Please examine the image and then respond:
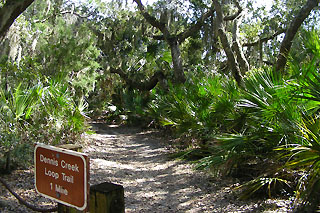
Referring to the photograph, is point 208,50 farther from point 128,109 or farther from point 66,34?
point 66,34

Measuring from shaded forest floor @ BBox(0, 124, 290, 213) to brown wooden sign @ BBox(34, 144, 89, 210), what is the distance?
8.06 feet

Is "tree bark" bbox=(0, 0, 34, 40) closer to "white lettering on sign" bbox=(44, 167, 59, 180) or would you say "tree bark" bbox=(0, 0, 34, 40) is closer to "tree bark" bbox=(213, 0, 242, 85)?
"white lettering on sign" bbox=(44, 167, 59, 180)

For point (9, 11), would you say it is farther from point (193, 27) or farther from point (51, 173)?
point (193, 27)

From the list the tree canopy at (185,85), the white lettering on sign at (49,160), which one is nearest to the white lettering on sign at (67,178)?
the white lettering on sign at (49,160)

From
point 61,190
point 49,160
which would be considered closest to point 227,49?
point 49,160

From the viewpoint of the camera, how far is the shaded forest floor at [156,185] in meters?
4.88

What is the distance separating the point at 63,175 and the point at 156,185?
452cm

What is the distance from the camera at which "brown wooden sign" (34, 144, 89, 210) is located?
2.19 meters

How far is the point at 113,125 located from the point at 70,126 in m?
10.0

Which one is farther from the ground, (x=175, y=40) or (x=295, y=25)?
(x=175, y=40)

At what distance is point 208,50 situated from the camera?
18.6 metres

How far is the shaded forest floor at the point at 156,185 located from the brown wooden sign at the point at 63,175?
2.46 m

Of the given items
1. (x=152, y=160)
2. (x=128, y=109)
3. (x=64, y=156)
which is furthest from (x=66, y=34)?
(x=64, y=156)

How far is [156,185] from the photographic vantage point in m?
6.65
